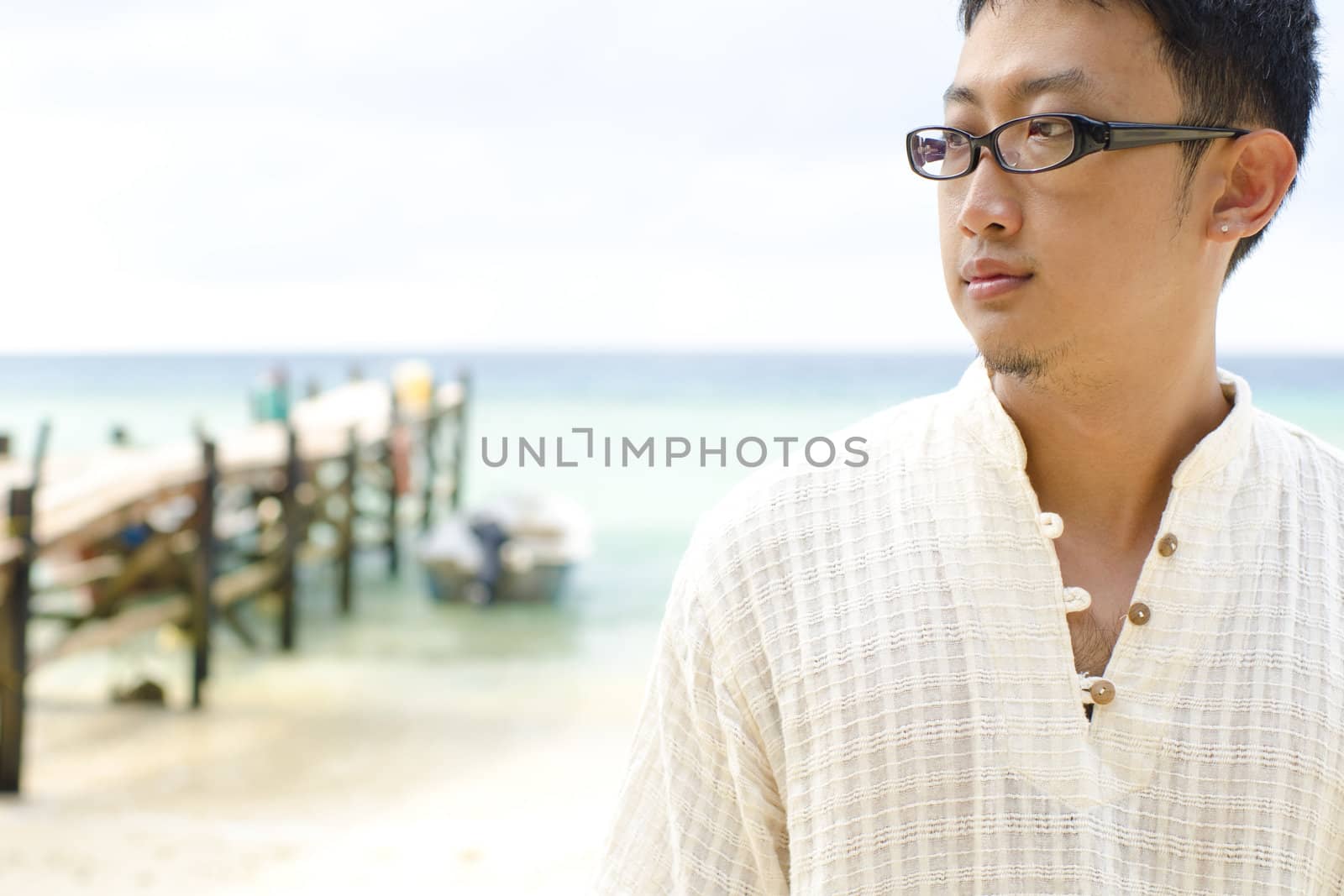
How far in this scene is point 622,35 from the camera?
5094cm

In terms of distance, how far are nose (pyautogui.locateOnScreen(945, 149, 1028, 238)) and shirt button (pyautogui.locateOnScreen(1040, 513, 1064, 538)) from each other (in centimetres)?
34

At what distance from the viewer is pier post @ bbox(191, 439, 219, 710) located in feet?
26.8

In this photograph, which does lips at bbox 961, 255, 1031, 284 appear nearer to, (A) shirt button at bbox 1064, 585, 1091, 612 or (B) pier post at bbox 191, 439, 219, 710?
(A) shirt button at bbox 1064, 585, 1091, 612

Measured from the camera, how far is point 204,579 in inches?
336

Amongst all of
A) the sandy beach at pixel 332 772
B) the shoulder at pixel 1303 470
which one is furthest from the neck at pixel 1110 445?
the sandy beach at pixel 332 772

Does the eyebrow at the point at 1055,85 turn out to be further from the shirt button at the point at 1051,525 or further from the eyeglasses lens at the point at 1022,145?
the shirt button at the point at 1051,525

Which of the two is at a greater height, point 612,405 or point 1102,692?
point 1102,692

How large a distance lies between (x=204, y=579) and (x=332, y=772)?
5.64 feet

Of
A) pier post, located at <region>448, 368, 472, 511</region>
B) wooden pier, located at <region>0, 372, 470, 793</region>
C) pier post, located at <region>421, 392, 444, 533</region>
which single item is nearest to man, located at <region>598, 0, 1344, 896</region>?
wooden pier, located at <region>0, 372, 470, 793</region>

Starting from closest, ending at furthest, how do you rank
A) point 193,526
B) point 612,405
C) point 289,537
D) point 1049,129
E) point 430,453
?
point 1049,129 < point 193,526 < point 289,537 < point 430,453 < point 612,405

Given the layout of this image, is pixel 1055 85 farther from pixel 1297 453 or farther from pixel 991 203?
pixel 1297 453

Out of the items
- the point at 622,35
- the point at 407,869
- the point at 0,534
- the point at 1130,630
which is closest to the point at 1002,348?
the point at 1130,630

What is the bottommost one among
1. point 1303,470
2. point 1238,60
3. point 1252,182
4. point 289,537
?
point 289,537

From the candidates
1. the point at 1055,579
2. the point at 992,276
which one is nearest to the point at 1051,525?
the point at 1055,579
